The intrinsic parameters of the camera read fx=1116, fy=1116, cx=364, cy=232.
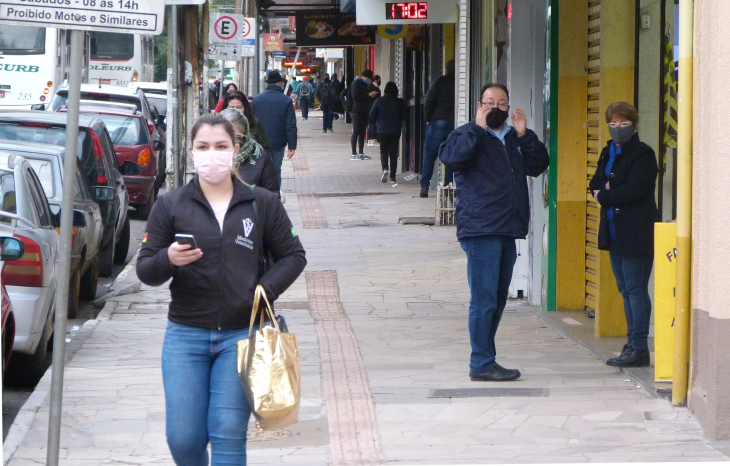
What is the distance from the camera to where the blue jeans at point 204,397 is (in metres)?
4.11

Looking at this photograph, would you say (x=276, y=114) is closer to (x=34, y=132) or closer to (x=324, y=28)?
(x=34, y=132)

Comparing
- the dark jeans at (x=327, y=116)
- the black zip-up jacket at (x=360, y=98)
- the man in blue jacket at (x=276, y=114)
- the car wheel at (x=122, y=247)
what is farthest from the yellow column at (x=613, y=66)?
the dark jeans at (x=327, y=116)

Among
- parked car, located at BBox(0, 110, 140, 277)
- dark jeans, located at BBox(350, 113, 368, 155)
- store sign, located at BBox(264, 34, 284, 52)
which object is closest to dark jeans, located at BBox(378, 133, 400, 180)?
dark jeans, located at BBox(350, 113, 368, 155)

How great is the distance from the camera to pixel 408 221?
15703mm

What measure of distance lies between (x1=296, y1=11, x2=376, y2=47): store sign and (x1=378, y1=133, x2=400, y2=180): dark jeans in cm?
914

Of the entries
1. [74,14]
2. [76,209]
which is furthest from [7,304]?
[76,209]

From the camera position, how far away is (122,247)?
13.5m

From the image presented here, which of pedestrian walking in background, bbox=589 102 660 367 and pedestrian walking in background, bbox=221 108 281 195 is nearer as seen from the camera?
pedestrian walking in background, bbox=589 102 660 367

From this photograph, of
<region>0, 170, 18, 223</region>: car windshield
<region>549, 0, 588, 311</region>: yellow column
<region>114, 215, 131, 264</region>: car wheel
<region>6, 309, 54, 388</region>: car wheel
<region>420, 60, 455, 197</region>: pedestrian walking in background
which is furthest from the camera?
<region>420, 60, 455, 197</region>: pedestrian walking in background

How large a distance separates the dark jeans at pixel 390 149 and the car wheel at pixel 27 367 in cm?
1343

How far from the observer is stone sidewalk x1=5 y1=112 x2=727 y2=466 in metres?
5.68

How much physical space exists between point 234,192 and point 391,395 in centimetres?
277

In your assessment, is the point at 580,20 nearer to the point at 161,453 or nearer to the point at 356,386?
the point at 356,386

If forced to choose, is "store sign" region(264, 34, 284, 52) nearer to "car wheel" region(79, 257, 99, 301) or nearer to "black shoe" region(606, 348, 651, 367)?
"car wheel" region(79, 257, 99, 301)
